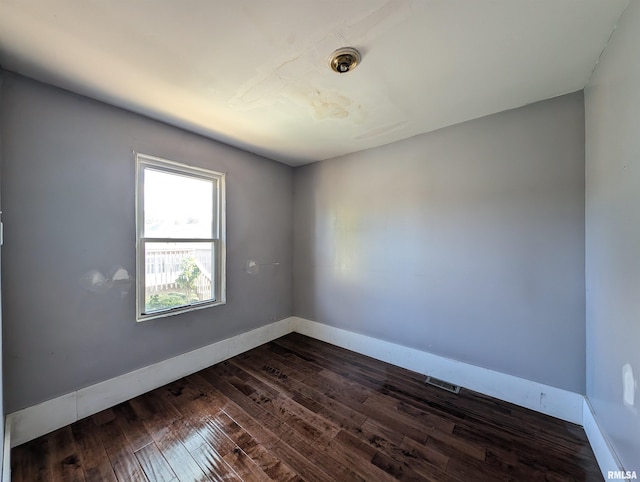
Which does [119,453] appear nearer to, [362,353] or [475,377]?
[362,353]

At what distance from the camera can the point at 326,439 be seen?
1.70 m

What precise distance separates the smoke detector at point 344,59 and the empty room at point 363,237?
19 millimetres

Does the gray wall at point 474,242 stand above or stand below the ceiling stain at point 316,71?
below

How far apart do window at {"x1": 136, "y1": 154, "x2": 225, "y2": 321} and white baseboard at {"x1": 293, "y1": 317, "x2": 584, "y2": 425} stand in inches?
69.5

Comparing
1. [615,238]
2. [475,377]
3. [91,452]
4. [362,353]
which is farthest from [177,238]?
[615,238]

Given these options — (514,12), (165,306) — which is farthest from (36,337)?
(514,12)

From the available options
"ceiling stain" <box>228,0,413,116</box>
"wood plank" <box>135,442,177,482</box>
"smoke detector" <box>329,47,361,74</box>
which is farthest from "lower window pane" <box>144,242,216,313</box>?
"smoke detector" <box>329,47,361,74</box>

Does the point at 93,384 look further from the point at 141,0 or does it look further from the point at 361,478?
the point at 141,0

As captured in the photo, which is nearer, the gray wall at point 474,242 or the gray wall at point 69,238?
the gray wall at point 69,238

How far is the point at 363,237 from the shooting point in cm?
299

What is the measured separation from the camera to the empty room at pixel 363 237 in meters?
1.31

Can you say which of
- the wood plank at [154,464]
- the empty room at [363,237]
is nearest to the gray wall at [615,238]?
the empty room at [363,237]

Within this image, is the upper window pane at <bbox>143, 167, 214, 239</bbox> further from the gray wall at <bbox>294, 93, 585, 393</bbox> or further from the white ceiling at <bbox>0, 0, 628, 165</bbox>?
the gray wall at <bbox>294, 93, 585, 393</bbox>

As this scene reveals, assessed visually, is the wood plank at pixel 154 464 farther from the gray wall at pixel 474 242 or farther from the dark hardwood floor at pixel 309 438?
the gray wall at pixel 474 242
